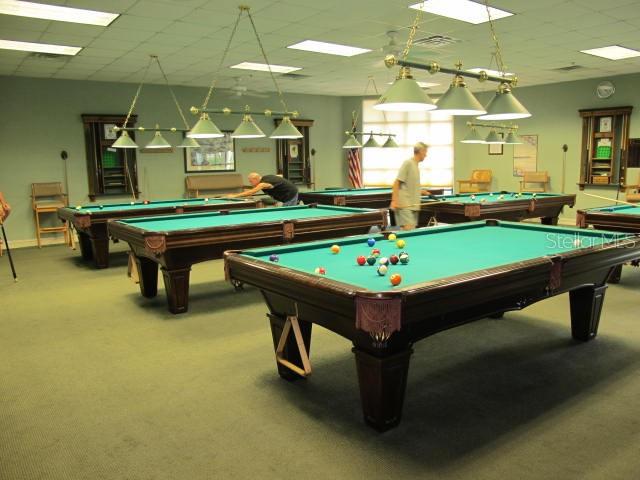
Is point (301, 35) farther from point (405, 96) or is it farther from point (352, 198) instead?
point (405, 96)

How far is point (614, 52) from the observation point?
740 cm

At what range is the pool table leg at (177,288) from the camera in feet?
14.5

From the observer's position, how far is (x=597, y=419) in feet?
8.37

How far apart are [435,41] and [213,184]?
5.35 m

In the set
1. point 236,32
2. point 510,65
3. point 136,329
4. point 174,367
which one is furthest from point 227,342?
point 510,65

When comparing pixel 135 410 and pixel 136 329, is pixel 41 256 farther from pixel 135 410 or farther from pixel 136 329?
pixel 135 410

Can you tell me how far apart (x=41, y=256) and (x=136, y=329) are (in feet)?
14.4

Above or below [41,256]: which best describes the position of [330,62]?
above

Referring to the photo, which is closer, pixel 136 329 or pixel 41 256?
pixel 136 329

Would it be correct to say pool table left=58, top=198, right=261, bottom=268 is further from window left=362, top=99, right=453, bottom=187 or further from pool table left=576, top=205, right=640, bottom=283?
window left=362, top=99, right=453, bottom=187

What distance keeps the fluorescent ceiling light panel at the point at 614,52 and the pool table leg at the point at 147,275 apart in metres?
6.40

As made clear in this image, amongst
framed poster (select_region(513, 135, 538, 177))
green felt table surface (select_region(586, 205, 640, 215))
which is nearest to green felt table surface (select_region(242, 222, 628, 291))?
green felt table surface (select_region(586, 205, 640, 215))

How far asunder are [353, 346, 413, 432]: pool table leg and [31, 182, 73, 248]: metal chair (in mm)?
7494

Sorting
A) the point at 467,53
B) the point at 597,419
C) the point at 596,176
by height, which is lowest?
the point at 597,419
